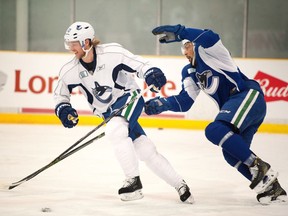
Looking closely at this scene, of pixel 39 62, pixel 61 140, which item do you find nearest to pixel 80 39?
pixel 61 140

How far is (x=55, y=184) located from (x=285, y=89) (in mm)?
4816

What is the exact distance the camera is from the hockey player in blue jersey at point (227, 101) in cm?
447

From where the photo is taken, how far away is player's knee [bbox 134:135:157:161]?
4.68m

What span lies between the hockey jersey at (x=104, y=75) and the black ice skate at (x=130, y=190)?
1.83 ft

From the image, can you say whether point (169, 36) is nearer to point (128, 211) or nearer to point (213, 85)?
point (213, 85)

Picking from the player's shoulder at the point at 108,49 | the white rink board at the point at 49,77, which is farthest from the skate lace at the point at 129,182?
the white rink board at the point at 49,77

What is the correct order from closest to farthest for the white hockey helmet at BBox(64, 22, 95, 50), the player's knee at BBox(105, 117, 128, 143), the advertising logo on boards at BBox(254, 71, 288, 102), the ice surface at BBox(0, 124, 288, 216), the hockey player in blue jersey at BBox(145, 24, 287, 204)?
the ice surface at BBox(0, 124, 288, 216) < the hockey player in blue jersey at BBox(145, 24, 287, 204) < the player's knee at BBox(105, 117, 128, 143) < the white hockey helmet at BBox(64, 22, 95, 50) < the advertising logo on boards at BBox(254, 71, 288, 102)

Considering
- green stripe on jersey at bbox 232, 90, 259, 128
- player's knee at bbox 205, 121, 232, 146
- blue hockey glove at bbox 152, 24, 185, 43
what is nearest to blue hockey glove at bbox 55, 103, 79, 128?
blue hockey glove at bbox 152, 24, 185, 43

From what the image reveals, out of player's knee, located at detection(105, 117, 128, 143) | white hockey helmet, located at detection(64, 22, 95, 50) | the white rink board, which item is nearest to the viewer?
player's knee, located at detection(105, 117, 128, 143)

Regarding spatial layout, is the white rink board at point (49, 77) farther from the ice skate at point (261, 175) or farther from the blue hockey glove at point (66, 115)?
the ice skate at point (261, 175)

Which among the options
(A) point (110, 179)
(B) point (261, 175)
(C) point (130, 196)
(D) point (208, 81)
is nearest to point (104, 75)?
(D) point (208, 81)

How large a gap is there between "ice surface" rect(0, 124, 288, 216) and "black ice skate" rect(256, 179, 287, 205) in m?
0.07

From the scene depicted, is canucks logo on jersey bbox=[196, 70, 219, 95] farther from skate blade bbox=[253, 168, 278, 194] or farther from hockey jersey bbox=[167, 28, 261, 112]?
skate blade bbox=[253, 168, 278, 194]

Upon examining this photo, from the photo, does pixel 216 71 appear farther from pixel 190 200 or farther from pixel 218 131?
pixel 190 200
